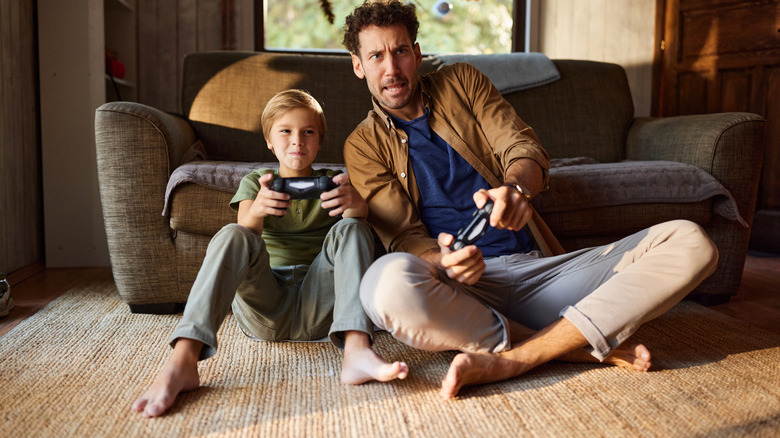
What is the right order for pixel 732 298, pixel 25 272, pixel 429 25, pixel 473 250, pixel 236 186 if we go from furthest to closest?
1. pixel 429 25
2. pixel 25 272
3. pixel 732 298
4. pixel 236 186
5. pixel 473 250

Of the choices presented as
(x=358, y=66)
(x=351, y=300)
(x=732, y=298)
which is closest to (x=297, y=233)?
(x=351, y=300)

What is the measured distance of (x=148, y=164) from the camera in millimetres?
1756

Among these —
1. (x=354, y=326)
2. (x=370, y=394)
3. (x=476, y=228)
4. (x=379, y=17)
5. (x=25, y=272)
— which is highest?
(x=379, y=17)

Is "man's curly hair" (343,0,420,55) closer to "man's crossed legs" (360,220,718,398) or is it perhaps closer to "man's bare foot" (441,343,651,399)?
"man's crossed legs" (360,220,718,398)

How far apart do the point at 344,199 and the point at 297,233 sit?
0.82ft

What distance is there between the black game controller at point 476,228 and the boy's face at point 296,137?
0.48m

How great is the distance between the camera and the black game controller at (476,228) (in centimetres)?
112

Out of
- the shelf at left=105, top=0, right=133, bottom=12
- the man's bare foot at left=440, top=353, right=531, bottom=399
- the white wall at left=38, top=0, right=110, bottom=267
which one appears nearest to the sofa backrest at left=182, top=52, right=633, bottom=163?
the white wall at left=38, top=0, right=110, bottom=267

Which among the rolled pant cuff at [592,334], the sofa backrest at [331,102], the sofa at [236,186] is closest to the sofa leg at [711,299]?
the sofa at [236,186]

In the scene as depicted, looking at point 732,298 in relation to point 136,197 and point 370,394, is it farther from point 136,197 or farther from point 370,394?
point 136,197

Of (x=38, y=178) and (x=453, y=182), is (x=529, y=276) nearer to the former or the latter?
(x=453, y=182)

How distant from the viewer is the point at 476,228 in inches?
44.1

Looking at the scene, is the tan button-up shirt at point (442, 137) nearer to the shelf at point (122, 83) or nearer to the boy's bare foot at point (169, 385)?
the boy's bare foot at point (169, 385)

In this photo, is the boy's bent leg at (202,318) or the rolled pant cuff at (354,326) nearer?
the boy's bent leg at (202,318)
